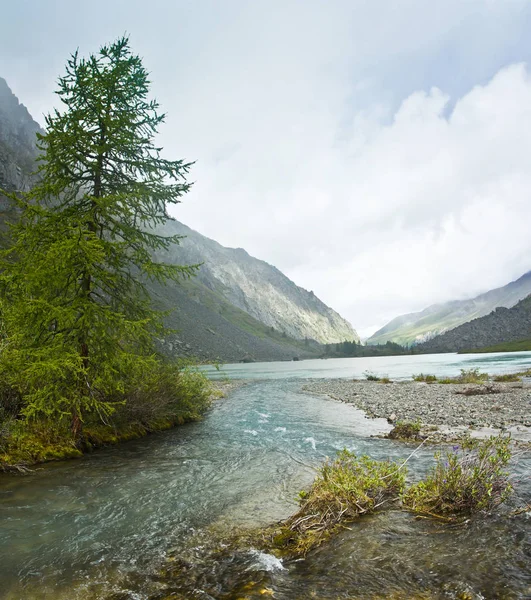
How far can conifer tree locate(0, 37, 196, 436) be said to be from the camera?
11.3 metres

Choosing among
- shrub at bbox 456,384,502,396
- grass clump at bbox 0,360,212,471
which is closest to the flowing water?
grass clump at bbox 0,360,212,471

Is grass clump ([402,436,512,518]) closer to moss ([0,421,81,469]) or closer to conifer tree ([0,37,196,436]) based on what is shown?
conifer tree ([0,37,196,436])

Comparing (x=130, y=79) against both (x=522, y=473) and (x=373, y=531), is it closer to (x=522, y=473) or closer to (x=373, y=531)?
(x=373, y=531)

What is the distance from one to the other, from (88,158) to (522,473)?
18.0 m

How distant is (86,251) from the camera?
1123 cm

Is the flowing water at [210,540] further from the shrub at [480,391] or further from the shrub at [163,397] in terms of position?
the shrub at [480,391]

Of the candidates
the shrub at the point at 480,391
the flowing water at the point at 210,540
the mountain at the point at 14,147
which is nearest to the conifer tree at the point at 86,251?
the flowing water at the point at 210,540

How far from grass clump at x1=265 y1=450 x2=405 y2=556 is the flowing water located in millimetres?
287

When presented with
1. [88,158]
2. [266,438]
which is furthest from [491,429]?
[88,158]

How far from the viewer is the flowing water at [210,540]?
496 centimetres

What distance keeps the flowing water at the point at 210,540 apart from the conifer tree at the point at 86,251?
327 cm

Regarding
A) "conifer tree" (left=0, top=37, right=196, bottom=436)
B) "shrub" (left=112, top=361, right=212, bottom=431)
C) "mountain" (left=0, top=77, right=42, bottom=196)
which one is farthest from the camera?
"mountain" (left=0, top=77, right=42, bottom=196)

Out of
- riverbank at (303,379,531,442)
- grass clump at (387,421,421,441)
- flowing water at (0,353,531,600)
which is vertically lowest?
riverbank at (303,379,531,442)

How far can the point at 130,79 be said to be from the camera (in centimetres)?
1397
